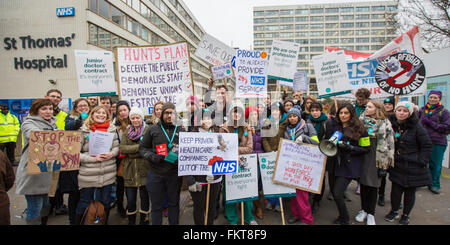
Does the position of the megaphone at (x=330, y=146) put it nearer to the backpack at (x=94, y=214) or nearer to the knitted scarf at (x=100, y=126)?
the knitted scarf at (x=100, y=126)

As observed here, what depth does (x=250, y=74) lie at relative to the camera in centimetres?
528

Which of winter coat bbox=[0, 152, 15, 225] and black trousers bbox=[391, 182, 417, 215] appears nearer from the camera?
winter coat bbox=[0, 152, 15, 225]

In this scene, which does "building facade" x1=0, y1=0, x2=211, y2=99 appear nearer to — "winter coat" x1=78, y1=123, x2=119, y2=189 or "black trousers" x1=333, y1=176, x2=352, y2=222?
"winter coat" x1=78, y1=123, x2=119, y2=189

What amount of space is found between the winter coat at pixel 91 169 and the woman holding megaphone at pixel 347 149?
3.55 m

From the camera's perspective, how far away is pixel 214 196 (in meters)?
3.35

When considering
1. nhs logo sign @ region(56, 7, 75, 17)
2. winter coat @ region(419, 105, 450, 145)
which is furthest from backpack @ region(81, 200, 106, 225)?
nhs logo sign @ region(56, 7, 75, 17)

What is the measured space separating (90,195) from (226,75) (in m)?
4.54

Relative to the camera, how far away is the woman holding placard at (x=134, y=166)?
355 centimetres

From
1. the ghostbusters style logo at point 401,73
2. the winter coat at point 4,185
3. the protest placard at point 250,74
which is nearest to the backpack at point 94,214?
the winter coat at point 4,185

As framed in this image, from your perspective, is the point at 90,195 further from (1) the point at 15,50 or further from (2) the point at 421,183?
(1) the point at 15,50

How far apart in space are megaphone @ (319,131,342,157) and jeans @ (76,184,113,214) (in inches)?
134

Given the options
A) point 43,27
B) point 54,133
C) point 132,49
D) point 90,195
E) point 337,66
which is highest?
point 43,27

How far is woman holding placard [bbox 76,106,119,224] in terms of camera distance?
10.7 ft
